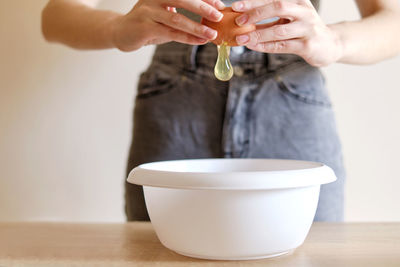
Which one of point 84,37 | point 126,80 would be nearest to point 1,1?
point 126,80

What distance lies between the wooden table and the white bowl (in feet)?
0.07

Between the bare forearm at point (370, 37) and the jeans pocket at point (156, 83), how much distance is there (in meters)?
0.28

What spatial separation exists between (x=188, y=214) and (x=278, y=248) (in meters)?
0.11

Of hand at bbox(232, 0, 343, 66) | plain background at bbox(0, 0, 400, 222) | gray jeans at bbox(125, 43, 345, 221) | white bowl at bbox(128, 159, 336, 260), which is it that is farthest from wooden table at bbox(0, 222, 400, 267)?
plain background at bbox(0, 0, 400, 222)

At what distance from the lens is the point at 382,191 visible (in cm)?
122

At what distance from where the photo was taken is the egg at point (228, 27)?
579 mm

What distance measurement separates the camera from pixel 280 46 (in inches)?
25.0

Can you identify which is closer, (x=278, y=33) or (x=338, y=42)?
(x=278, y=33)

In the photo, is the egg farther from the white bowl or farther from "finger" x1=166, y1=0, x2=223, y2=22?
the white bowl

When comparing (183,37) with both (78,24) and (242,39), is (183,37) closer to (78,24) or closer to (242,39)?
(242,39)

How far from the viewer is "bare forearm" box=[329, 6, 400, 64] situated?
745mm

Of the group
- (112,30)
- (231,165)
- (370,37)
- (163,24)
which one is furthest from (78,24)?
(370,37)

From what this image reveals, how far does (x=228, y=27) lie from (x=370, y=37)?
1.04ft

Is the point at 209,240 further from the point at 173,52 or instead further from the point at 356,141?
the point at 356,141
